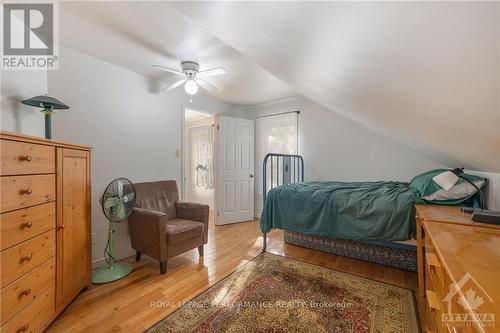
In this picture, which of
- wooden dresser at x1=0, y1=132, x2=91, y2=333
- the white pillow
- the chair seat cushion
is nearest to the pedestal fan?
wooden dresser at x1=0, y1=132, x2=91, y2=333

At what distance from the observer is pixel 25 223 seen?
1.16m

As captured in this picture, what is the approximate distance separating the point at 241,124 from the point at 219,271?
2.69m

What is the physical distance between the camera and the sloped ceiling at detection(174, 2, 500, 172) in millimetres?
457

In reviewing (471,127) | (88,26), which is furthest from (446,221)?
(88,26)

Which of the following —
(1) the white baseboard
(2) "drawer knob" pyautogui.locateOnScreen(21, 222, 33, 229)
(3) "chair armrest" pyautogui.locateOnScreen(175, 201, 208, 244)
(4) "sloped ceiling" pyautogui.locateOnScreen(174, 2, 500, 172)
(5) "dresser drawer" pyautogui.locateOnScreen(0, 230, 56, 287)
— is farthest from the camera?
(3) "chair armrest" pyautogui.locateOnScreen(175, 201, 208, 244)

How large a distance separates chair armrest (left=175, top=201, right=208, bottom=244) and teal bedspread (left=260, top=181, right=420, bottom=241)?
727 mm

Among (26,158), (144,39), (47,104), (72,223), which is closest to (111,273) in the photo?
(72,223)

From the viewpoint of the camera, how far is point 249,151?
414 centimetres

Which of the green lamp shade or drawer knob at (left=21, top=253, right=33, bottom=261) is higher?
the green lamp shade

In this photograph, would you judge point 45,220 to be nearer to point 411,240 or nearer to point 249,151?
point 411,240

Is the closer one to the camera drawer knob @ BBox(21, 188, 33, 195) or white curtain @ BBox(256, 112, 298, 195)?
drawer knob @ BBox(21, 188, 33, 195)

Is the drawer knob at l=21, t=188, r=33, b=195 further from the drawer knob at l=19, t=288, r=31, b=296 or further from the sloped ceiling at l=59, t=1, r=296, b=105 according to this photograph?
the sloped ceiling at l=59, t=1, r=296, b=105

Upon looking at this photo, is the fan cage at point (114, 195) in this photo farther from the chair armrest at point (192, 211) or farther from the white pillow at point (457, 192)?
the white pillow at point (457, 192)

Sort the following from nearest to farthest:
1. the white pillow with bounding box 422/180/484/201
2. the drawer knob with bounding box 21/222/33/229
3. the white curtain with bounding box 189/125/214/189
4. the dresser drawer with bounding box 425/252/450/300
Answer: the dresser drawer with bounding box 425/252/450/300 < the drawer knob with bounding box 21/222/33/229 < the white pillow with bounding box 422/180/484/201 < the white curtain with bounding box 189/125/214/189
